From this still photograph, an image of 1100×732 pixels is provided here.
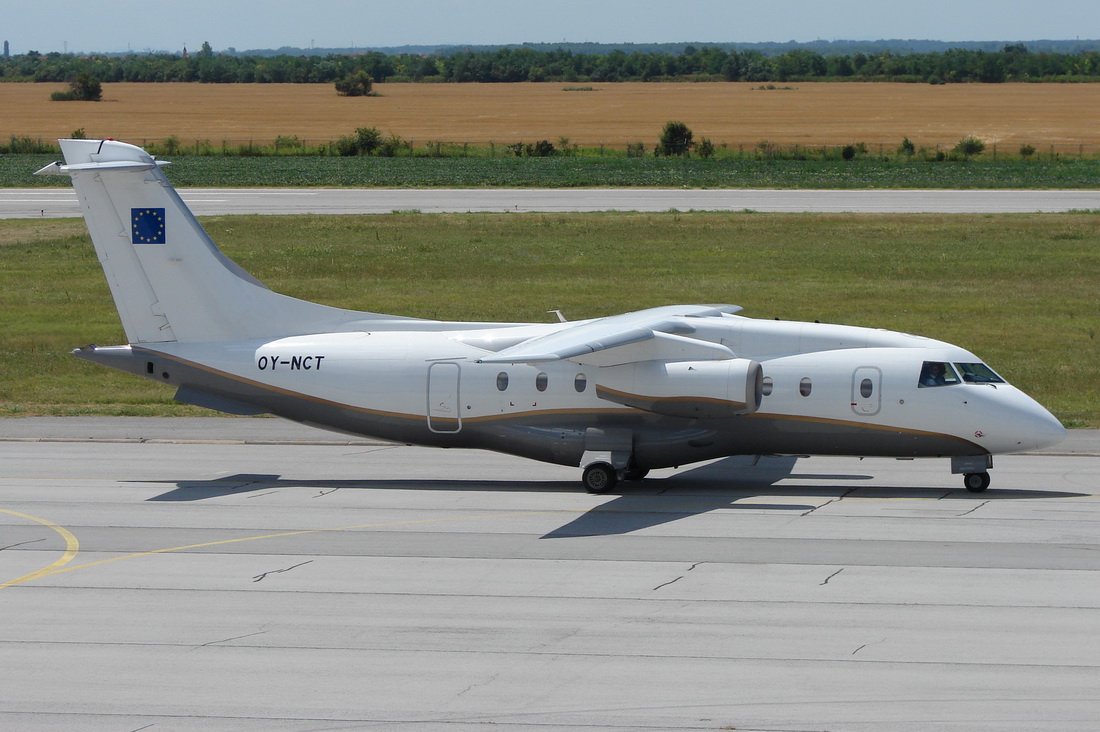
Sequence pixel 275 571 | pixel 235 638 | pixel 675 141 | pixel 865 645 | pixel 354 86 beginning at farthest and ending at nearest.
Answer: pixel 354 86, pixel 675 141, pixel 275 571, pixel 235 638, pixel 865 645

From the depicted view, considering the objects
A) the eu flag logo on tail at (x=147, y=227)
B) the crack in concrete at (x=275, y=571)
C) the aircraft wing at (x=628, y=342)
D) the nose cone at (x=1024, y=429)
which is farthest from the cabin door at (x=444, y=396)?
the nose cone at (x=1024, y=429)

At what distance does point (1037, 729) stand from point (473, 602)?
279 inches

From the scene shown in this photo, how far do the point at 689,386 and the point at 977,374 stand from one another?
5125 mm

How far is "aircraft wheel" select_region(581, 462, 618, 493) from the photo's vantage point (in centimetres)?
2294

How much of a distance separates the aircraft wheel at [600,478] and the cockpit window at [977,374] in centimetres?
636

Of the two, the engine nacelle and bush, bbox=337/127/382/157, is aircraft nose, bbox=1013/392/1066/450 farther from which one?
bush, bbox=337/127/382/157

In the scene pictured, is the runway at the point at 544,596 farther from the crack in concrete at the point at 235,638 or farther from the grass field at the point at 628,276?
the grass field at the point at 628,276

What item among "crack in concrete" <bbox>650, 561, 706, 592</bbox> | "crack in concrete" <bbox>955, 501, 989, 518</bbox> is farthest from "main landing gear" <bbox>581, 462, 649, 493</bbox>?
"crack in concrete" <bbox>955, 501, 989, 518</bbox>

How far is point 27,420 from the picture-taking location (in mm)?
30484

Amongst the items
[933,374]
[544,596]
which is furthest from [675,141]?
[544,596]

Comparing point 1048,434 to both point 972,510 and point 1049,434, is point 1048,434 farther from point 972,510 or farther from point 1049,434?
point 972,510

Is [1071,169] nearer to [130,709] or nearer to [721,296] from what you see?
[721,296]

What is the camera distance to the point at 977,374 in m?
22.7

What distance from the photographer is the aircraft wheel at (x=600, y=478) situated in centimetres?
2294
